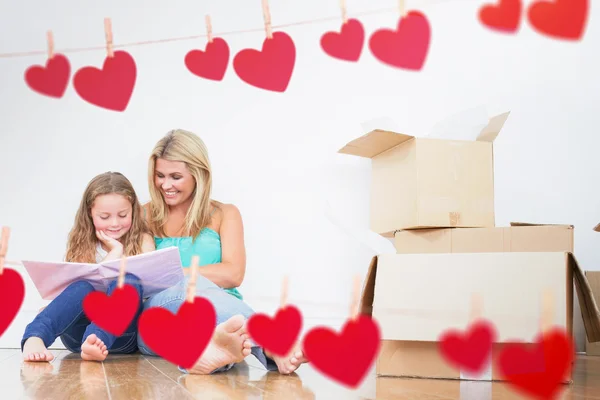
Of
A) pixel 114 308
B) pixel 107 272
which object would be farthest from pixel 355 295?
pixel 107 272

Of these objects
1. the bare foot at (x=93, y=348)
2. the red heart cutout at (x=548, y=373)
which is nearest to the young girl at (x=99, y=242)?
the bare foot at (x=93, y=348)

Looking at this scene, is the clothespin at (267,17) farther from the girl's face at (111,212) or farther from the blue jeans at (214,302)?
the girl's face at (111,212)

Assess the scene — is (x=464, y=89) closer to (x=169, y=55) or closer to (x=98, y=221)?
(x=169, y=55)

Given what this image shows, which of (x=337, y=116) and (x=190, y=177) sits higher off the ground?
(x=337, y=116)

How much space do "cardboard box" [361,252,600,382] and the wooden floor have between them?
0.07 metres

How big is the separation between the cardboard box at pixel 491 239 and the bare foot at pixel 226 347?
54 cm

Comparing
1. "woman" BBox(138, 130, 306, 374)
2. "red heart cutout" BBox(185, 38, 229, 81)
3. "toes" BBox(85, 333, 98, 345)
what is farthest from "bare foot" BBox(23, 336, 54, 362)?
"red heart cutout" BBox(185, 38, 229, 81)

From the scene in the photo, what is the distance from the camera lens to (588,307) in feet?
4.63

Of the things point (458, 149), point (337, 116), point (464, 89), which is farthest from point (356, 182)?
point (458, 149)

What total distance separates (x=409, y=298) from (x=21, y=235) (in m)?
1.35

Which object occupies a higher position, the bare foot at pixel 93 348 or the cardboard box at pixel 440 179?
the cardboard box at pixel 440 179

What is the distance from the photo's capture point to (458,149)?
1.76 m

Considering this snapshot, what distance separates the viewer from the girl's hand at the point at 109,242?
181 centimetres

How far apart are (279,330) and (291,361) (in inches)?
30.0
